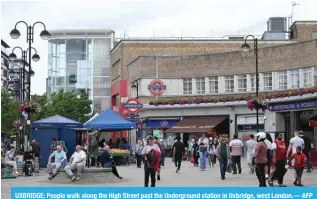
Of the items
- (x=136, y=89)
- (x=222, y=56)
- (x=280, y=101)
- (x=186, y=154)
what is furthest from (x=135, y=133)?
(x=280, y=101)

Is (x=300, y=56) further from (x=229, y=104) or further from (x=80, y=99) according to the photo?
(x=80, y=99)

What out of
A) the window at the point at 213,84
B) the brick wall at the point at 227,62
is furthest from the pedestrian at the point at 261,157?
the window at the point at 213,84

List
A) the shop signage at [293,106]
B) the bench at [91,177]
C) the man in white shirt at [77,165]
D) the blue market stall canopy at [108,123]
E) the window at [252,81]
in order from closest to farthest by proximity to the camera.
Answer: the bench at [91,177] < the man in white shirt at [77,165] < the blue market stall canopy at [108,123] < the shop signage at [293,106] < the window at [252,81]

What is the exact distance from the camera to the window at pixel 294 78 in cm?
4516

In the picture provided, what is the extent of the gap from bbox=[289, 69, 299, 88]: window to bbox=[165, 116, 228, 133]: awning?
21.4 feet

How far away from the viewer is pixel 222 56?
5081 cm

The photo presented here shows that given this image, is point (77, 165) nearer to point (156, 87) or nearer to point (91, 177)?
point (91, 177)

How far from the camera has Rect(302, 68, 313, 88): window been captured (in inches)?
1718

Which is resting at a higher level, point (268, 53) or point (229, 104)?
point (268, 53)

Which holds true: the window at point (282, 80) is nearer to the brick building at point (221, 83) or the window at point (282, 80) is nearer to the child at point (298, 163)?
the brick building at point (221, 83)

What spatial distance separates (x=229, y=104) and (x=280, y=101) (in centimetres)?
927

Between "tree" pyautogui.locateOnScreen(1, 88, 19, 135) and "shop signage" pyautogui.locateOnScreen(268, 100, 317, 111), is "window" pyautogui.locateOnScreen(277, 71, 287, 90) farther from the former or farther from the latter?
"tree" pyautogui.locateOnScreen(1, 88, 19, 135)
